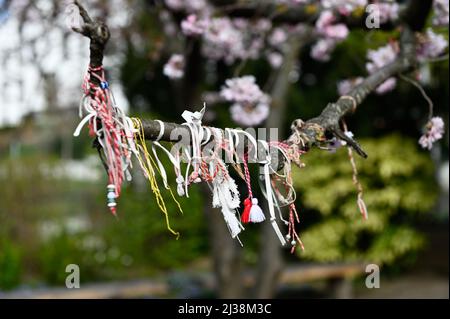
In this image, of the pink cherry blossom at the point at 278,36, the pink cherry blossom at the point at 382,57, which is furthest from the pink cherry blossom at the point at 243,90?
the pink cherry blossom at the point at 278,36

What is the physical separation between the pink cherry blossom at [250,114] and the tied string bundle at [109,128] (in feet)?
5.05

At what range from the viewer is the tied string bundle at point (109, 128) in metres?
1.27

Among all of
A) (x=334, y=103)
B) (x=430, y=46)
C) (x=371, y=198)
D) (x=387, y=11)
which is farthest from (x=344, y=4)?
(x=371, y=198)

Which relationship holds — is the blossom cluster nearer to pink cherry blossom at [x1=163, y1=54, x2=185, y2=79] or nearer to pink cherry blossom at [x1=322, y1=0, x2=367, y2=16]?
pink cherry blossom at [x1=163, y1=54, x2=185, y2=79]

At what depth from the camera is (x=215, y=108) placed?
706 cm

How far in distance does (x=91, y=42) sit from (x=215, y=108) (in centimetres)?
573

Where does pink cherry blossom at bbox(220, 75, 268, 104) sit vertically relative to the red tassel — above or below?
above

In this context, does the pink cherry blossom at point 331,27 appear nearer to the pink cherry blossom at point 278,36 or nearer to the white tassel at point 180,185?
the pink cherry blossom at point 278,36

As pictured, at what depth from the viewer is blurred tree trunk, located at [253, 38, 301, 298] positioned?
13.9 feet

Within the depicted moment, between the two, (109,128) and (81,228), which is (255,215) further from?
(81,228)

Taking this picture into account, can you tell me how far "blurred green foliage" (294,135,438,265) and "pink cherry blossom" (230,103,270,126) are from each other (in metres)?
3.24

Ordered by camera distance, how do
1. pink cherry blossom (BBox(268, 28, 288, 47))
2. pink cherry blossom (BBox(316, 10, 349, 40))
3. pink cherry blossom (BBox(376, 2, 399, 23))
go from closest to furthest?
pink cherry blossom (BBox(376, 2, 399, 23)) → pink cherry blossom (BBox(316, 10, 349, 40)) → pink cherry blossom (BBox(268, 28, 288, 47))

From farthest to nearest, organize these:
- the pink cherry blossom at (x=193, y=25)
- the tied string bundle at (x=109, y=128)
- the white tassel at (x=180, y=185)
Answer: the pink cherry blossom at (x=193, y=25)
the white tassel at (x=180, y=185)
the tied string bundle at (x=109, y=128)

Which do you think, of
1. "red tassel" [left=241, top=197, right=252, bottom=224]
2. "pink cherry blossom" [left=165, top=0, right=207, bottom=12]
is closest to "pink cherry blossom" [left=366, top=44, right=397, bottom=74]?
"pink cherry blossom" [left=165, top=0, right=207, bottom=12]
